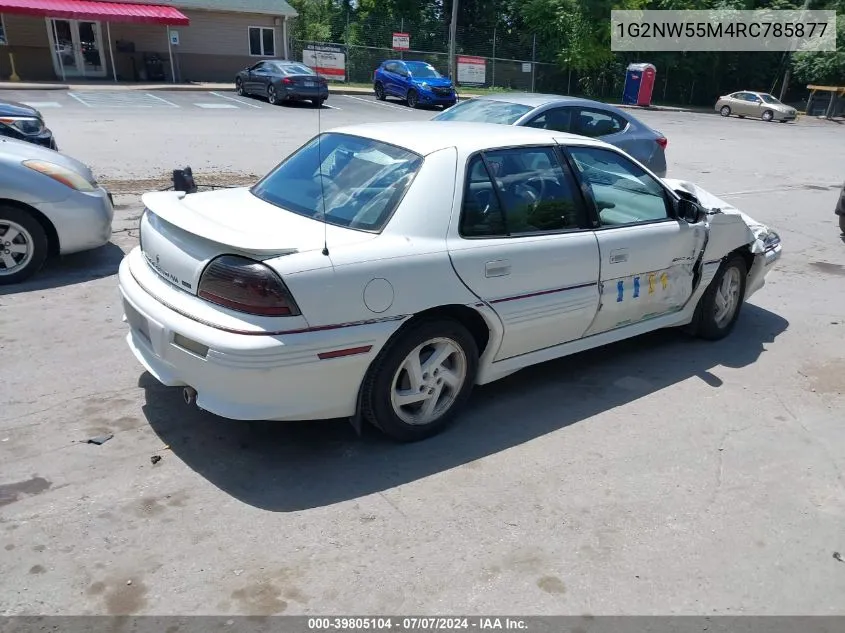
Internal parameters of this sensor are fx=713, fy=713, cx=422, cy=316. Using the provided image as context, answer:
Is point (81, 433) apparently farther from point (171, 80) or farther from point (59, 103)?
point (171, 80)

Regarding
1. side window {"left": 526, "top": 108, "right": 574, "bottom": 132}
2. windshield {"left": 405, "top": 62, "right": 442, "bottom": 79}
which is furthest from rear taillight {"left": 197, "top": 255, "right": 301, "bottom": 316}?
windshield {"left": 405, "top": 62, "right": 442, "bottom": 79}

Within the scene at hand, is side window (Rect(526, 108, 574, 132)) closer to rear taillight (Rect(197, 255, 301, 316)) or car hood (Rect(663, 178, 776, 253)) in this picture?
car hood (Rect(663, 178, 776, 253))

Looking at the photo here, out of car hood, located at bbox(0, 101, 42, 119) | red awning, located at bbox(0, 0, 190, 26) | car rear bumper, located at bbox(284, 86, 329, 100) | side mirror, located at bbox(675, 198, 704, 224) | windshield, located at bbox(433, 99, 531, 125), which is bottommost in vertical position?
car rear bumper, located at bbox(284, 86, 329, 100)

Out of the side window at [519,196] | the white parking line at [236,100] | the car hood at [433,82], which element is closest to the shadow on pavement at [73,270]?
the side window at [519,196]

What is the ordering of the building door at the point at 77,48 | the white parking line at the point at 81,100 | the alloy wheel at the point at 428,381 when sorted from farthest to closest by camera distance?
1. the building door at the point at 77,48
2. the white parking line at the point at 81,100
3. the alloy wheel at the point at 428,381

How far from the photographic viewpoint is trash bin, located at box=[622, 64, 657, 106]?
35.0 m

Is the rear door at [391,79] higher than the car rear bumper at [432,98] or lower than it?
higher

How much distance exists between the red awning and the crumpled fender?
27705 mm

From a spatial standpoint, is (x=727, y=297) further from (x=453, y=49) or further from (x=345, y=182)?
(x=453, y=49)

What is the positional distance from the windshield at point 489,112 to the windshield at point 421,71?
19.7 m

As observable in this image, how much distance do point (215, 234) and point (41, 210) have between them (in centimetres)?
331

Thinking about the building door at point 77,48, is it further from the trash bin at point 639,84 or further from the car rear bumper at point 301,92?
the trash bin at point 639,84

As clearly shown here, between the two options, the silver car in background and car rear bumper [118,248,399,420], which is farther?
the silver car in background

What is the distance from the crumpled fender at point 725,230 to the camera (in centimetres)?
508
